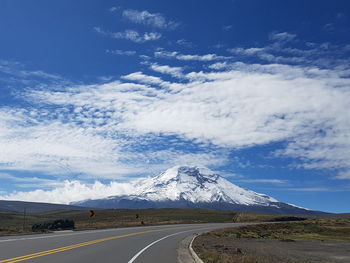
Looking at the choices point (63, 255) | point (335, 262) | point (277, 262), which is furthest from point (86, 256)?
point (335, 262)

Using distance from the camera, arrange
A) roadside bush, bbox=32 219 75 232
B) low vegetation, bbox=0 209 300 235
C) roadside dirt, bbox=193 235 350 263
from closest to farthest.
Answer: roadside dirt, bbox=193 235 350 263 < roadside bush, bbox=32 219 75 232 < low vegetation, bbox=0 209 300 235

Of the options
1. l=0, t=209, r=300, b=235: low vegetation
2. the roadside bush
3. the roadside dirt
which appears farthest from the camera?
l=0, t=209, r=300, b=235: low vegetation

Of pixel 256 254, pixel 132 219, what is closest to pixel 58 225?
pixel 256 254

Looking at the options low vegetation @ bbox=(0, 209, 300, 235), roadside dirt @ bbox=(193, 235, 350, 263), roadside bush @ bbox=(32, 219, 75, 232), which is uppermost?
low vegetation @ bbox=(0, 209, 300, 235)

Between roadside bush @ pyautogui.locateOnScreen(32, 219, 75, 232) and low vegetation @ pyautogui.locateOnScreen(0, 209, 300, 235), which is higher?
low vegetation @ pyautogui.locateOnScreen(0, 209, 300, 235)

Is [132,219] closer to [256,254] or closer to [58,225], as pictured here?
[58,225]

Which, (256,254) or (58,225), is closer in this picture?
Result: (256,254)

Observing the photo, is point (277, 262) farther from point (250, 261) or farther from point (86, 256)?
point (86, 256)

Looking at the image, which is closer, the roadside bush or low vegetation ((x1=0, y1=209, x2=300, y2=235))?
the roadside bush

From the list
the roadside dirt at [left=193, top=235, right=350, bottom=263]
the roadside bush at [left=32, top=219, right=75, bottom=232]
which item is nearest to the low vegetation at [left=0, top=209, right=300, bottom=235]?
the roadside bush at [left=32, top=219, right=75, bottom=232]

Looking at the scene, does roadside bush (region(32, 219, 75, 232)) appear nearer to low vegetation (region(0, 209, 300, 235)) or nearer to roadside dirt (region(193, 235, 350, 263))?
low vegetation (region(0, 209, 300, 235))

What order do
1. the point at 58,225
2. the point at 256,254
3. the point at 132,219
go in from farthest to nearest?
the point at 132,219
the point at 58,225
the point at 256,254

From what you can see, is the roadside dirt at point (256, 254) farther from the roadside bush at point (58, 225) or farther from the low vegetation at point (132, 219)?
the low vegetation at point (132, 219)

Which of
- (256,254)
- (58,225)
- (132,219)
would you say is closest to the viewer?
(256,254)
